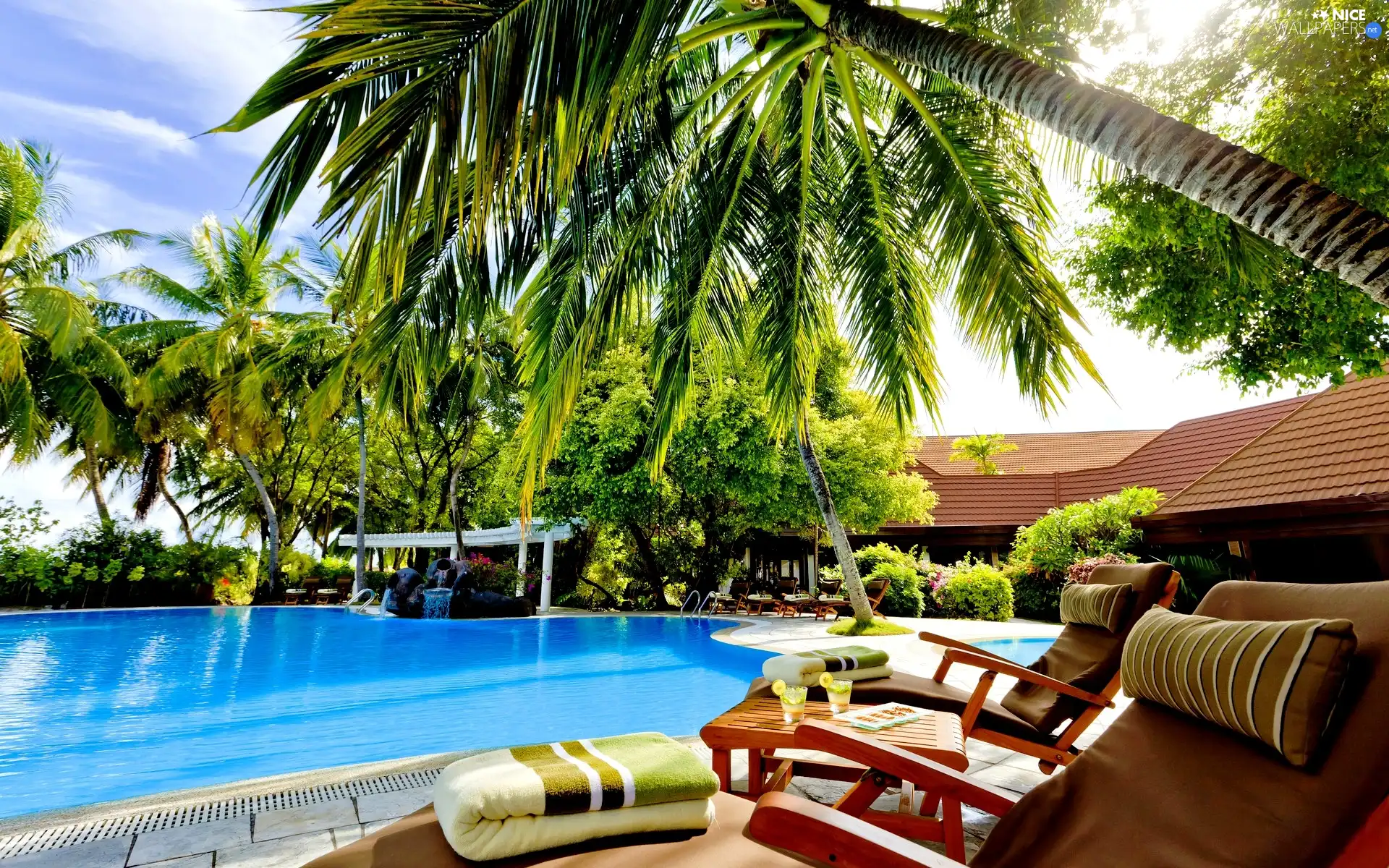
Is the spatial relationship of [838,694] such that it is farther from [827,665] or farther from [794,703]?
[827,665]

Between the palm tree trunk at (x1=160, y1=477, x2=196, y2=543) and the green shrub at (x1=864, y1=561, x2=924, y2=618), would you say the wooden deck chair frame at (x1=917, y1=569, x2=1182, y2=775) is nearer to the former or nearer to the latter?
the green shrub at (x1=864, y1=561, x2=924, y2=618)

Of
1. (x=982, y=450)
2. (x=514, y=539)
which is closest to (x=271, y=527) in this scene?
(x=514, y=539)

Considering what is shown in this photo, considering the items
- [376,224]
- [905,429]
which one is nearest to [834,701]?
[376,224]

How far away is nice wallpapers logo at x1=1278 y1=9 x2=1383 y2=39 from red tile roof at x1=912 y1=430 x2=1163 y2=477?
55.0 feet

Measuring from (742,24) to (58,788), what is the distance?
19.2 feet

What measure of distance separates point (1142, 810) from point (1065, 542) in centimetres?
1271

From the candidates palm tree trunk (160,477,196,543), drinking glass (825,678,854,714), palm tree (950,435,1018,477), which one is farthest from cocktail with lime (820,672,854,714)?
palm tree trunk (160,477,196,543)

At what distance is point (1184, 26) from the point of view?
4.49 meters

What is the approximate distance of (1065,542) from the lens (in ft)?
→ 43.0

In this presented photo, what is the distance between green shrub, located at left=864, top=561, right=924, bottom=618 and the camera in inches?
547

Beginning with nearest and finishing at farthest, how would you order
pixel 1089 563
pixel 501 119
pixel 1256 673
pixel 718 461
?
pixel 1256 673 → pixel 501 119 → pixel 1089 563 → pixel 718 461

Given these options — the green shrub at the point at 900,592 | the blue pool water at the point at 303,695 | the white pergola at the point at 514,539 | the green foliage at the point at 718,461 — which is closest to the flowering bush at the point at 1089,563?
the green shrub at the point at 900,592

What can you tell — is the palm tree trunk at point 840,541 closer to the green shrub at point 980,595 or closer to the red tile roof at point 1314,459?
the green shrub at point 980,595

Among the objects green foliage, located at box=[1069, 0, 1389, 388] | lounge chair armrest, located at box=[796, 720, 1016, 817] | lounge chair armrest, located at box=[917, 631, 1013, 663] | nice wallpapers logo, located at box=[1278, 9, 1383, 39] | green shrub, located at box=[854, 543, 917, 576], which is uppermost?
nice wallpapers logo, located at box=[1278, 9, 1383, 39]
